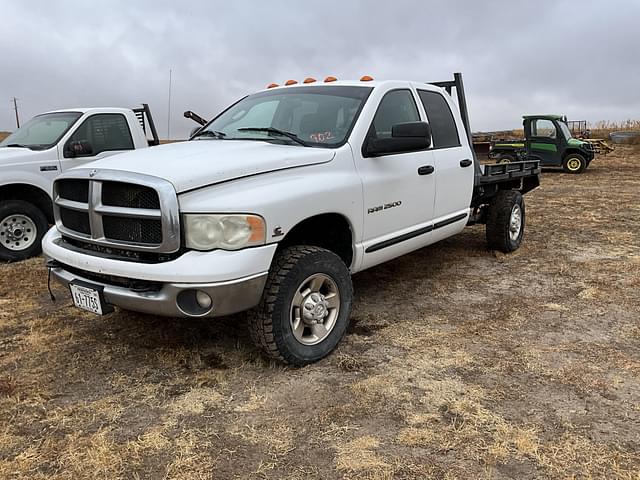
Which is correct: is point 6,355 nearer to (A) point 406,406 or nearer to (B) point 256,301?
(B) point 256,301

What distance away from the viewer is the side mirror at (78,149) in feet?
21.7

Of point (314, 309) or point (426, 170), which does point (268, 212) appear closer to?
point (314, 309)

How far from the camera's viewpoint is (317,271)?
3.45m

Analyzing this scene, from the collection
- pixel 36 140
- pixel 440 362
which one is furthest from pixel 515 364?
pixel 36 140

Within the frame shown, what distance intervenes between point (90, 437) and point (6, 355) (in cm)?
144

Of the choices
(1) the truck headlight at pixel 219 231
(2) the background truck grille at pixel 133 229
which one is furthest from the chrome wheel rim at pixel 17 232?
(1) the truck headlight at pixel 219 231

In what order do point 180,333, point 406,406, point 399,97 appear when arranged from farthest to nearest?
point 399,97 → point 180,333 → point 406,406

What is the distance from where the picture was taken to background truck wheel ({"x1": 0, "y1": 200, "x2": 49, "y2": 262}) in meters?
6.29

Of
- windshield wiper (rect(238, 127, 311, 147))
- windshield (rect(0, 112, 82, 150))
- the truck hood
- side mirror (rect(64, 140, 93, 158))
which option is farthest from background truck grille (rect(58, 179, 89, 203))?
windshield (rect(0, 112, 82, 150))

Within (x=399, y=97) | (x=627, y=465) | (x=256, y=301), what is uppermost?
(x=399, y=97)

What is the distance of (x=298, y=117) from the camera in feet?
13.9

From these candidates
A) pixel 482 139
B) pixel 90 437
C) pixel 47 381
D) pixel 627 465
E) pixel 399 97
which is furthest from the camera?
pixel 482 139

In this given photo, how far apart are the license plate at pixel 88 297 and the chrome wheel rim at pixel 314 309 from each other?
1.15 metres

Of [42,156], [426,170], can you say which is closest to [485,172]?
[426,170]
